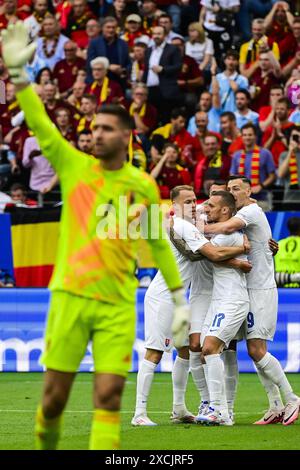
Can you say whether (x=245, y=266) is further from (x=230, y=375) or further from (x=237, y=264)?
(x=230, y=375)

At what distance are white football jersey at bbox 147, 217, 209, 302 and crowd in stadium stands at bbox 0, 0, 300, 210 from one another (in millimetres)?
6251

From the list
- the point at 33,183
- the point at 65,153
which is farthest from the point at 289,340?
the point at 65,153

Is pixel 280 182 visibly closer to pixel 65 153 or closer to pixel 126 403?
pixel 126 403

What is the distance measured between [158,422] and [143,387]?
492 mm

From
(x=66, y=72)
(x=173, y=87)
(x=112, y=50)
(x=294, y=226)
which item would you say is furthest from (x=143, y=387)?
(x=66, y=72)

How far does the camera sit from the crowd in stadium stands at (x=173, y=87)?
19.2 meters

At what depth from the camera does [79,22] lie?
24.4m

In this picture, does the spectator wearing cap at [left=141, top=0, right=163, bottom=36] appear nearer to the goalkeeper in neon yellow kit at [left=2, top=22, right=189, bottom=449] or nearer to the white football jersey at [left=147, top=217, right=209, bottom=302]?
the white football jersey at [left=147, top=217, right=209, bottom=302]

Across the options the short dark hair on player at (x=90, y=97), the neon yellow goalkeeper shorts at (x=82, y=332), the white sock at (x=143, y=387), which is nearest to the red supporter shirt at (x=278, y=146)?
the short dark hair on player at (x=90, y=97)

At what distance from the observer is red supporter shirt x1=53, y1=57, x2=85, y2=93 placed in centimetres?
2308

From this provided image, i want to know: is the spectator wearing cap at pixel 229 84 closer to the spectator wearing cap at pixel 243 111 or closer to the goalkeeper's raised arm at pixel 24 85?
the spectator wearing cap at pixel 243 111

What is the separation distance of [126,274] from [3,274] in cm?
1050

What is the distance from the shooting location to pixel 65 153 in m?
7.66

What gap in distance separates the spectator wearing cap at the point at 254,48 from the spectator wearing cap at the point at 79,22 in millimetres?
3779
